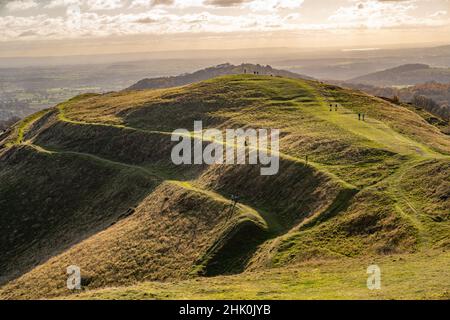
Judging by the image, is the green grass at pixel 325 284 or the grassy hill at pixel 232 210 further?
the grassy hill at pixel 232 210

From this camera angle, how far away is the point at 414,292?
96.9ft

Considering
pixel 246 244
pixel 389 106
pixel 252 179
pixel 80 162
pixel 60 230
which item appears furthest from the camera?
pixel 389 106

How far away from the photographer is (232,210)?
58594 millimetres

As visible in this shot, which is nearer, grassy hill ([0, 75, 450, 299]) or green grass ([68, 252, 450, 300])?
green grass ([68, 252, 450, 300])

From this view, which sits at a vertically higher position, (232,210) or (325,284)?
(325,284)

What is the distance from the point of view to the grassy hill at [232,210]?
41062 mm

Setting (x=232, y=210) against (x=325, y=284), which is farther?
(x=232, y=210)

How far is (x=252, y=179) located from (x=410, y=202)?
2404 centimetres

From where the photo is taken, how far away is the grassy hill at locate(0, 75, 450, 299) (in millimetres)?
41062

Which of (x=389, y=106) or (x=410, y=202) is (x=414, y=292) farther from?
(x=389, y=106)

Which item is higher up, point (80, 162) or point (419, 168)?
point (419, 168)
